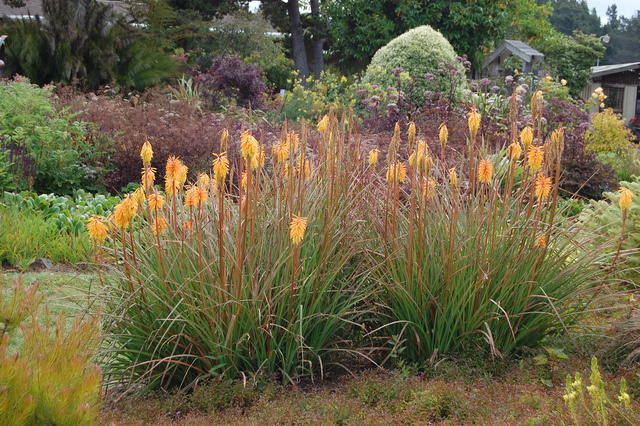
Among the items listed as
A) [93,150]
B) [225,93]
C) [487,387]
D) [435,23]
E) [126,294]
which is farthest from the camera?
[435,23]

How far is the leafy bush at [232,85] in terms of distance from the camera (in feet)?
47.4

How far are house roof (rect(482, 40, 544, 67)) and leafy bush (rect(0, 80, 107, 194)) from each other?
16.7 metres

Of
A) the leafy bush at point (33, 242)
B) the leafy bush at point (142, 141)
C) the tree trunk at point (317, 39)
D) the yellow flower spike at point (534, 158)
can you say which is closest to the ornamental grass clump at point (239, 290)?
the yellow flower spike at point (534, 158)

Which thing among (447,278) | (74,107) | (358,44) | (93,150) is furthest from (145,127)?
(358,44)

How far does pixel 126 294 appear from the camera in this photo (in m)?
2.91

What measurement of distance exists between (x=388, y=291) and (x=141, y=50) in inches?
581

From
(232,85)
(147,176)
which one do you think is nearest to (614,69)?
(232,85)

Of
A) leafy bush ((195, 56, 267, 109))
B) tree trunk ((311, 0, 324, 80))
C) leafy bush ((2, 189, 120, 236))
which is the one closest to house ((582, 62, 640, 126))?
tree trunk ((311, 0, 324, 80))

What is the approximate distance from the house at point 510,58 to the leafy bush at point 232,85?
962 centimetres

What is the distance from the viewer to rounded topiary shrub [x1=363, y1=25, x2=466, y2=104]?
44.9ft

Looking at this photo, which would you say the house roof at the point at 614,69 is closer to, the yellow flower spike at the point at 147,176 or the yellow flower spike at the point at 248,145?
the yellow flower spike at the point at 147,176

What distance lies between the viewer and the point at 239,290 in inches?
104

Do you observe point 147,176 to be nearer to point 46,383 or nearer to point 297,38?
point 46,383

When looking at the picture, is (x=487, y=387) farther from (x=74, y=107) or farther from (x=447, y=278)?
(x=74, y=107)
